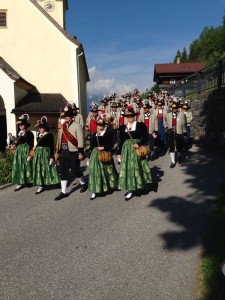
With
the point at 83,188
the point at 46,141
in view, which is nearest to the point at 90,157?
the point at 83,188

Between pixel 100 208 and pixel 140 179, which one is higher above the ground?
pixel 140 179

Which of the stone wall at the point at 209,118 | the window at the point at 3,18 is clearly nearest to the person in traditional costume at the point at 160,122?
the stone wall at the point at 209,118

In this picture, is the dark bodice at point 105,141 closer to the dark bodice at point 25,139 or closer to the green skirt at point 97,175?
the green skirt at point 97,175

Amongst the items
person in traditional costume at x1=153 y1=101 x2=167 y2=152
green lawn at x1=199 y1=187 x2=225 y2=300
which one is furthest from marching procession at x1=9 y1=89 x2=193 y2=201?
person in traditional costume at x1=153 y1=101 x2=167 y2=152

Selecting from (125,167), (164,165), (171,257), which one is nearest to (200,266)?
(171,257)

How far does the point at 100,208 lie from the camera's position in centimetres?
689

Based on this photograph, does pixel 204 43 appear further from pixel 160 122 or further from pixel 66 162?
pixel 66 162

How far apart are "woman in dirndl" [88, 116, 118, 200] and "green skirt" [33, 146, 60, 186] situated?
145 centimetres

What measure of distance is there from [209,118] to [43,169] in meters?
6.74

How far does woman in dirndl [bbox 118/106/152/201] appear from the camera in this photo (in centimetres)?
721

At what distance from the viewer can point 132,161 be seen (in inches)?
285

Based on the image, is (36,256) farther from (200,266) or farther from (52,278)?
(200,266)

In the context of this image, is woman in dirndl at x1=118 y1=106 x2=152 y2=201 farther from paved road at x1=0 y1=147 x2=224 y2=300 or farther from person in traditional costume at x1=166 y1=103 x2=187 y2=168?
person in traditional costume at x1=166 y1=103 x2=187 y2=168

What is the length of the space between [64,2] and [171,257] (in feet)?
86.2
